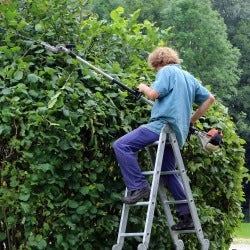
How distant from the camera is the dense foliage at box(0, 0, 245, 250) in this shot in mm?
5613

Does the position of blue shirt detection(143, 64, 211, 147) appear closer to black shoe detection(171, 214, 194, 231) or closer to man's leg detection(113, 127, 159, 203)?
man's leg detection(113, 127, 159, 203)

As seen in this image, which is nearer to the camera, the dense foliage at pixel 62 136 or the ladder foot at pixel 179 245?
the dense foliage at pixel 62 136

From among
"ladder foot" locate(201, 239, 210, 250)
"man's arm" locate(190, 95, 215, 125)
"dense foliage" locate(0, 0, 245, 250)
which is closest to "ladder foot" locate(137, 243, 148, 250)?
"dense foliage" locate(0, 0, 245, 250)

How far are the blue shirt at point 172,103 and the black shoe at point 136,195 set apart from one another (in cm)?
50

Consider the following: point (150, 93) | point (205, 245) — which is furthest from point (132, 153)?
point (205, 245)

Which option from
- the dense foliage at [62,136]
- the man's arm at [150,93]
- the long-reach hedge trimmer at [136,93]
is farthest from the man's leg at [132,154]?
the long-reach hedge trimmer at [136,93]

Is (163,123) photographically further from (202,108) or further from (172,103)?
(202,108)

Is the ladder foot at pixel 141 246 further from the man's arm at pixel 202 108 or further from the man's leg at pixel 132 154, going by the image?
the man's arm at pixel 202 108

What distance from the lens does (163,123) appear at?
6.06 m

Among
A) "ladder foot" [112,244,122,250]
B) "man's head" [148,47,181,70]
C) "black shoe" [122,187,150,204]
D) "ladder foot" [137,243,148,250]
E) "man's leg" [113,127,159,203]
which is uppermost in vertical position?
"man's head" [148,47,181,70]

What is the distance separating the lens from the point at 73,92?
5840mm

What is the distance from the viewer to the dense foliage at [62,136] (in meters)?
5.61

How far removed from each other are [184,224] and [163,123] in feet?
3.18

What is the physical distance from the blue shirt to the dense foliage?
28 centimetres
